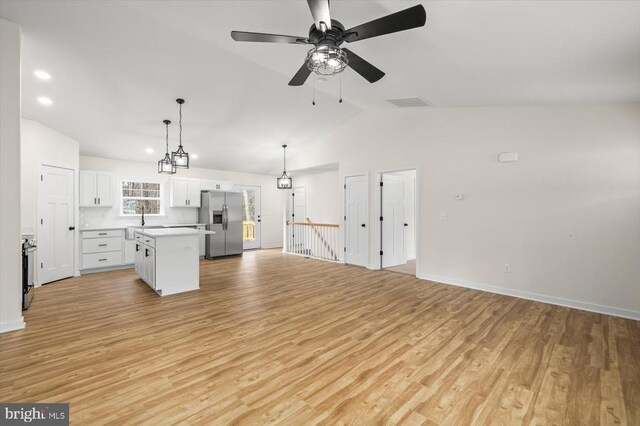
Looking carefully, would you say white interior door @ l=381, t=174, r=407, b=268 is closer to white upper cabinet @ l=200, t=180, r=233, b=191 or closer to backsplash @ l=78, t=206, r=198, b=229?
white upper cabinet @ l=200, t=180, r=233, b=191

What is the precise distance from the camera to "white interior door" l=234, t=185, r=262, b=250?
30.0ft

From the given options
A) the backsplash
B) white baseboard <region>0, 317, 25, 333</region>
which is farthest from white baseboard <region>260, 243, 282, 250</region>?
white baseboard <region>0, 317, 25, 333</region>

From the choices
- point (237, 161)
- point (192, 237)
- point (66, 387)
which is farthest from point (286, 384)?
point (237, 161)

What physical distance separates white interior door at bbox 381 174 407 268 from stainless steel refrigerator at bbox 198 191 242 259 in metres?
4.20

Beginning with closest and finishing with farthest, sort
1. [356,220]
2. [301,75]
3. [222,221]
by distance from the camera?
[301,75], [356,220], [222,221]

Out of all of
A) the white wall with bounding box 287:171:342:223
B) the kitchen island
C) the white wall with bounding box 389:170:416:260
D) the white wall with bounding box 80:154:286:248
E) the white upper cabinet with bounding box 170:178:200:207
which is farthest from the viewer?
the white wall with bounding box 287:171:342:223

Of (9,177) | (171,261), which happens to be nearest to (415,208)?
(171,261)

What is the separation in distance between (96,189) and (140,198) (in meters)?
1.01

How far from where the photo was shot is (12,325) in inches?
119

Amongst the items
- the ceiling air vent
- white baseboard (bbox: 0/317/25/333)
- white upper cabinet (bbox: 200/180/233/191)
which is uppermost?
the ceiling air vent

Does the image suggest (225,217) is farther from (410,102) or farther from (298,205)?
(410,102)

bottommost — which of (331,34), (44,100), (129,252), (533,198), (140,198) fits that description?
(129,252)

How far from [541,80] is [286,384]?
4.07 metres

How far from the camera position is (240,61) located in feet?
13.5
